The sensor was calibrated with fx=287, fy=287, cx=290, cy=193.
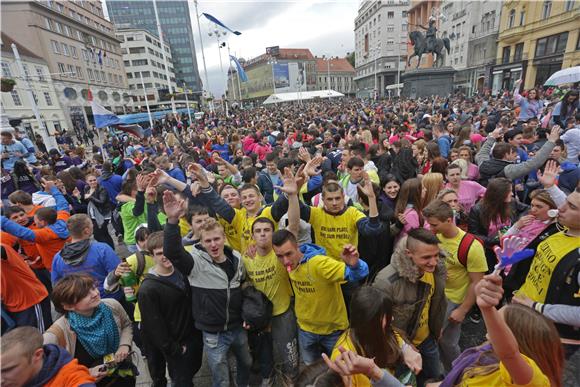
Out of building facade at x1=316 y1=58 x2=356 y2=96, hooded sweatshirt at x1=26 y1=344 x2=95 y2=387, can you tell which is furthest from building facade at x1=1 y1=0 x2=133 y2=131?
building facade at x1=316 y1=58 x2=356 y2=96

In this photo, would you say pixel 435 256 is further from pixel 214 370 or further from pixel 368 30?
pixel 368 30

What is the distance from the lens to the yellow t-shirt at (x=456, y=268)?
2.68m

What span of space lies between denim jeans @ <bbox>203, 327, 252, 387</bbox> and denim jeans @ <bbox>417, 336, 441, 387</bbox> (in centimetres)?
172

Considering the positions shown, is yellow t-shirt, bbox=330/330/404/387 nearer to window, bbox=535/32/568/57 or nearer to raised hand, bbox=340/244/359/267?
raised hand, bbox=340/244/359/267

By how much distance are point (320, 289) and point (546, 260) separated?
1897 millimetres

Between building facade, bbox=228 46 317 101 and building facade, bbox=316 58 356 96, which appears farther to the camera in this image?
building facade, bbox=316 58 356 96

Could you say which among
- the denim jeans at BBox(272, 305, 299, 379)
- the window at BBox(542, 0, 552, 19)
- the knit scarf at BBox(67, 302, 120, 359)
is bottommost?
the denim jeans at BBox(272, 305, 299, 379)

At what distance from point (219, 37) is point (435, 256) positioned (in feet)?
101

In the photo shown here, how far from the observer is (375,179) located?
16.4ft

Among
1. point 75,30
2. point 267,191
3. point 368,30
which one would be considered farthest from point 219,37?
point 368,30

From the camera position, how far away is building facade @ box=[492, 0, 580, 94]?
3058cm

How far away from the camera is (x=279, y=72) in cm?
7869

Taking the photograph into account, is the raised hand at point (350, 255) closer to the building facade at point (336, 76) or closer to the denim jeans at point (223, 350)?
the denim jeans at point (223, 350)

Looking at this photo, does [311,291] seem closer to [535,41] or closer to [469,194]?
[469,194]
